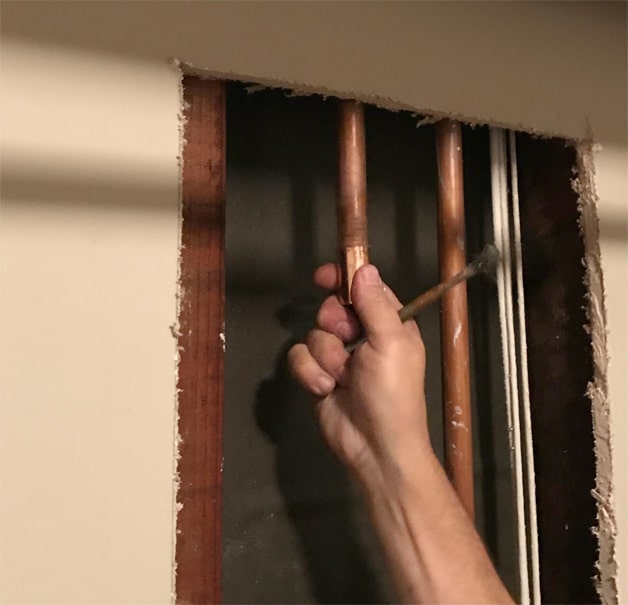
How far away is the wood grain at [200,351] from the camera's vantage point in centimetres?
61

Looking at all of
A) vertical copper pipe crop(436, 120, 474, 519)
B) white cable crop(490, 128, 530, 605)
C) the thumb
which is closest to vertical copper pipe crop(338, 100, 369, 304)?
the thumb

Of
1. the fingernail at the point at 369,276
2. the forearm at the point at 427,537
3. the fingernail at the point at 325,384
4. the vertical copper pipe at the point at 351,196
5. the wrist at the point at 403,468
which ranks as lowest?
the forearm at the point at 427,537

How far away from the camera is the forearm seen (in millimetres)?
629

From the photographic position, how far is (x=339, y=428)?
0.72m

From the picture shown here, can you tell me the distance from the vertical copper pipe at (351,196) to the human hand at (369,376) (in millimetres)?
31

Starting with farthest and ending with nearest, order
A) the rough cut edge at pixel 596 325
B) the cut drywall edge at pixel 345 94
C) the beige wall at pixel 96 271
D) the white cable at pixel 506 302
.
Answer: the white cable at pixel 506 302 → the rough cut edge at pixel 596 325 → the cut drywall edge at pixel 345 94 → the beige wall at pixel 96 271

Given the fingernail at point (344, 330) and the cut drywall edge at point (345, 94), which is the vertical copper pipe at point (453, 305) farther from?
the fingernail at point (344, 330)

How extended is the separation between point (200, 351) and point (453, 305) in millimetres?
328

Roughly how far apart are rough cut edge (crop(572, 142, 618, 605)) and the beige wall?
375 mm

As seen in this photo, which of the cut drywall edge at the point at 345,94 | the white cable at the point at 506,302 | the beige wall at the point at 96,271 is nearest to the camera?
the beige wall at the point at 96,271

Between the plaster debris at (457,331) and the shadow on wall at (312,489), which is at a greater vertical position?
the plaster debris at (457,331)

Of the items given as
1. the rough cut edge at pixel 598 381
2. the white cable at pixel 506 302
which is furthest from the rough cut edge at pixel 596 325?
the white cable at pixel 506 302

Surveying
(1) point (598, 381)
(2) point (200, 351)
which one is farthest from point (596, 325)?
(2) point (200, 351)

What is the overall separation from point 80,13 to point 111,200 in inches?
6.4
